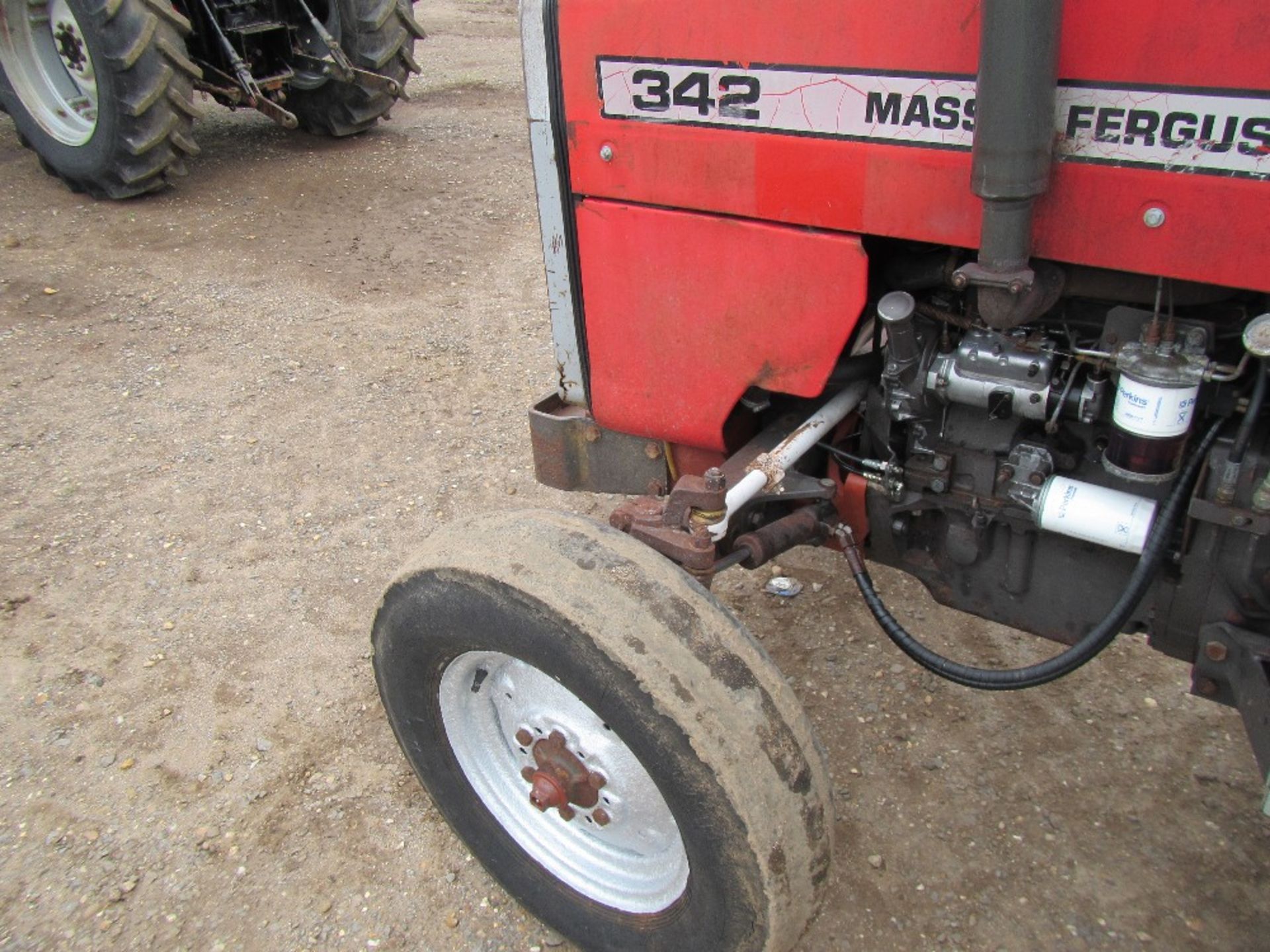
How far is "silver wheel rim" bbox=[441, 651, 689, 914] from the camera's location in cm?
206

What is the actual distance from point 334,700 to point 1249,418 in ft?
7.77

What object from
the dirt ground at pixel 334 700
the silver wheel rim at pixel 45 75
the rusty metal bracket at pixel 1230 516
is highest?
the silver wheel rim at pixel 45 75

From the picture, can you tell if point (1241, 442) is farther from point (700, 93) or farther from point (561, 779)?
point (561, 779)

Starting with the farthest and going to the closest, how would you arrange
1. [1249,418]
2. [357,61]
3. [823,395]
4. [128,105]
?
1. [357,61]
2. [128,105]
3. [823,395]
4. [1249,418]

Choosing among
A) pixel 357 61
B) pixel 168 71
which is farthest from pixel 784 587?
pixel 357 61

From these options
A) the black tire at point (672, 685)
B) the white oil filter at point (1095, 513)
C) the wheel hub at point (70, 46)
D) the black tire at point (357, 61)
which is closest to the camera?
the black tire at point (672, 685)

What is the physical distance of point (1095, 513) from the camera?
75.7 inches

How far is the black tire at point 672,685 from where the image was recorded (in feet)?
5.70

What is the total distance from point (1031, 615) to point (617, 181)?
1272 millimetres

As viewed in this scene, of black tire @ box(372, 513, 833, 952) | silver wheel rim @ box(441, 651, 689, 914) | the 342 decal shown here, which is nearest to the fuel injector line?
black tire @ box(372, 513, 833, 952)

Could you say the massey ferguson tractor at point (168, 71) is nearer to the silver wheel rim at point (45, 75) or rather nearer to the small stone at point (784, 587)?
the silver wheel rim at point (45, 75)

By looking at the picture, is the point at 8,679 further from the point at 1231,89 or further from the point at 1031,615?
the point at 1231,89

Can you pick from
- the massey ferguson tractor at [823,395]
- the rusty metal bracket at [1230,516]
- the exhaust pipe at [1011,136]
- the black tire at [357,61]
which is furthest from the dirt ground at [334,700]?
the black tire at [357,61]

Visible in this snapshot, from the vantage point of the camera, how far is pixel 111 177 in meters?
6.38
